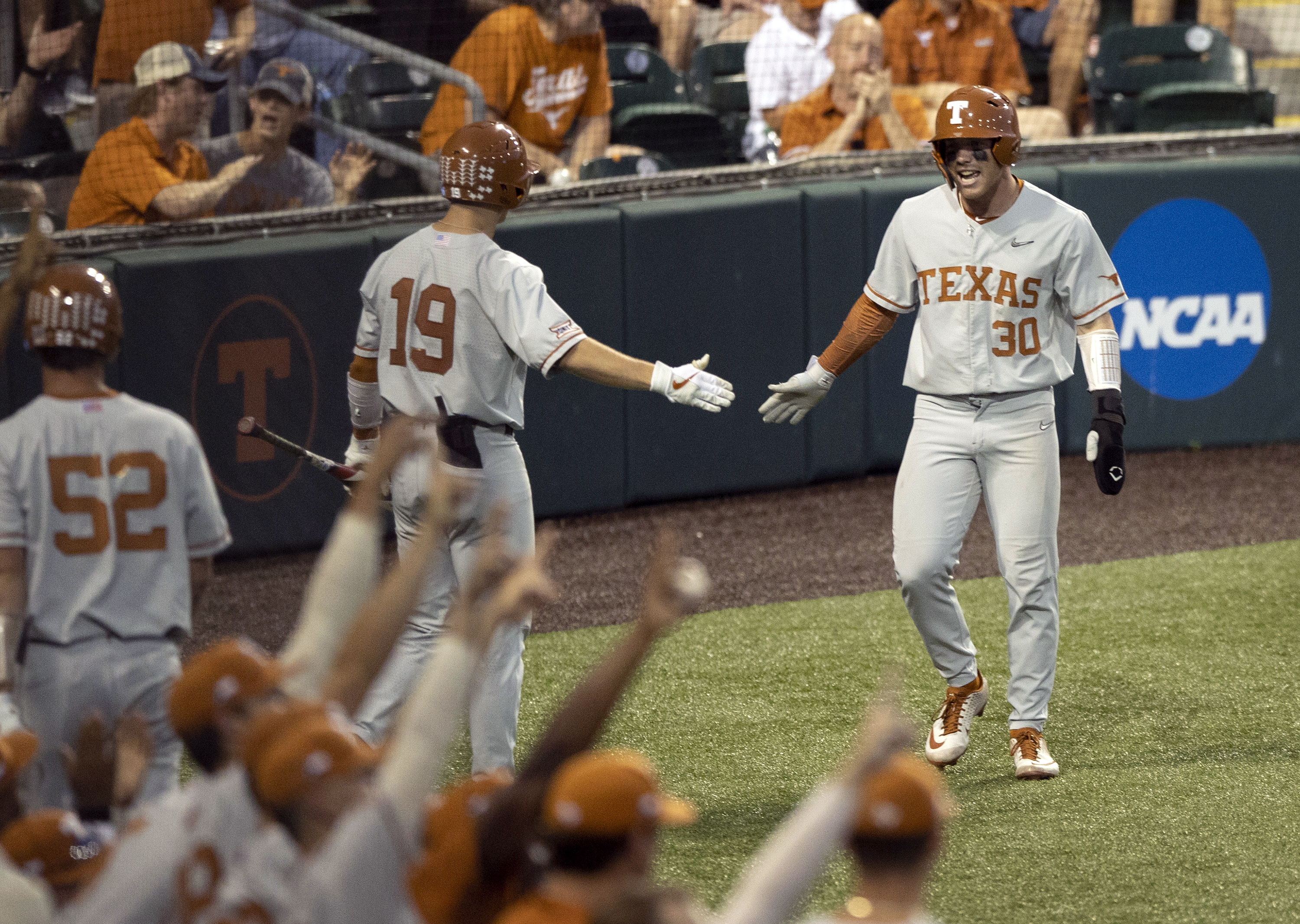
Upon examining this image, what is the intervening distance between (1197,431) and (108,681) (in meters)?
7.38

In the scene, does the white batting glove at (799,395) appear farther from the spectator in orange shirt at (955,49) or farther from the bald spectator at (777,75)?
the spectator in orange shirt at (955,49)

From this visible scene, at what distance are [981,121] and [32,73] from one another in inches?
178

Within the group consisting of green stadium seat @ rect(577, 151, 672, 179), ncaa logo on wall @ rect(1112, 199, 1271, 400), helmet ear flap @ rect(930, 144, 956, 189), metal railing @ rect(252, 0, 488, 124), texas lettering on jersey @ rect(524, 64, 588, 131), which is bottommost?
ncaa logo on wall @ rect(1112, 199, 1271, 400)

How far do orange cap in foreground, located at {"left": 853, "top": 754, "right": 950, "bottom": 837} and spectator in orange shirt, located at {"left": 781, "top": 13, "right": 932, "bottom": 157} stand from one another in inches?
275

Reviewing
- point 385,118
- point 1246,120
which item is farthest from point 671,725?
point 1246,120

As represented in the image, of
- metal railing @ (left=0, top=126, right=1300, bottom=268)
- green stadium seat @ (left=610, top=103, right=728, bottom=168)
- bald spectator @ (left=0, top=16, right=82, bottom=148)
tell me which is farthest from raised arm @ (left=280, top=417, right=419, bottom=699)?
green stadium seat @ (left=610, top=103, right=728, bottom=168)

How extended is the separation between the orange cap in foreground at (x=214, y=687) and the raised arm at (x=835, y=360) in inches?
117

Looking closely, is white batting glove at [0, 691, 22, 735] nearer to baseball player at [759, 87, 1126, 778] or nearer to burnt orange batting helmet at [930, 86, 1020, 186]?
baseball player at [759, 87, 1126, 778]

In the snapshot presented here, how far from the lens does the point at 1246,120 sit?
9.83 m

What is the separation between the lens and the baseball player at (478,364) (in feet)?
14.9

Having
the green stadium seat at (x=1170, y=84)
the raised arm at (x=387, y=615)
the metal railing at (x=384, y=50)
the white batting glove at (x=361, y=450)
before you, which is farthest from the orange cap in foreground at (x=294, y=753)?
the green stadium seat at (x=1170, y=84)

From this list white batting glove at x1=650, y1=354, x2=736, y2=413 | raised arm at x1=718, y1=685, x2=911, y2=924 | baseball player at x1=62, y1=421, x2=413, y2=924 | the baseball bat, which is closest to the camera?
raised arm at x1=718, y1=685, x2=911, y2=924

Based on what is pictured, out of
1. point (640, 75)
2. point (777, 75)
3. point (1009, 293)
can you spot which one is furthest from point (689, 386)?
point (640, 75)

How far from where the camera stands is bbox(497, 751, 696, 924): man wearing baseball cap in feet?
7.20
